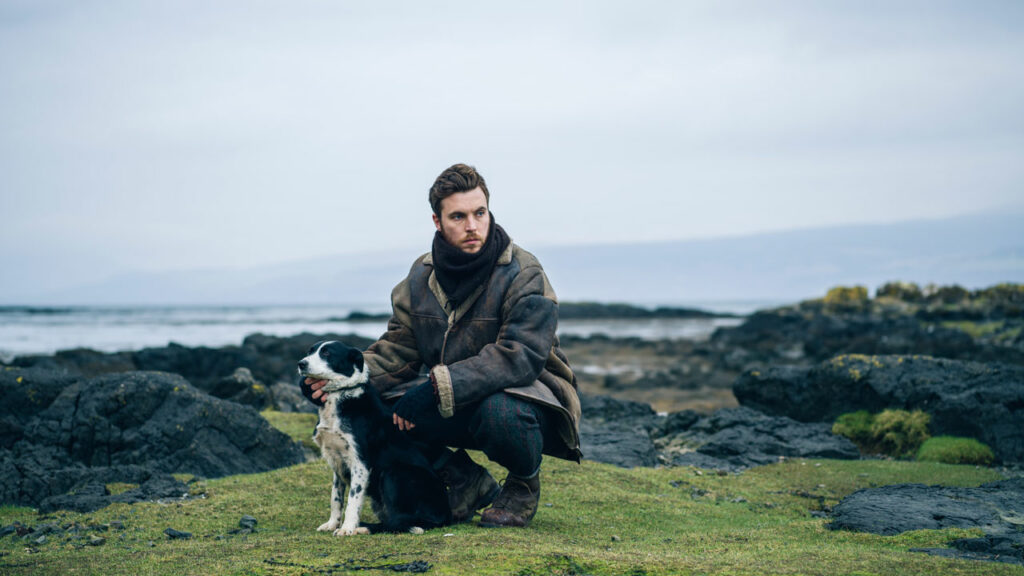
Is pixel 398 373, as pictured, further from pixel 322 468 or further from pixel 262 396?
pixel 262 396

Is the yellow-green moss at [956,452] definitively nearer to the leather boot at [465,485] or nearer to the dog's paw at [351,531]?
the leather boot at [465,485]

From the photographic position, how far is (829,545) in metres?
5.23

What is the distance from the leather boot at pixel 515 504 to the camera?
578 centimetres

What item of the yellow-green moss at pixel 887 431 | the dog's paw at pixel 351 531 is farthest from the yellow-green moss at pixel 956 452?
the dog's paw at pixel 351 531

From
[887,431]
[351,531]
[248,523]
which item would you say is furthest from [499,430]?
[887,431]

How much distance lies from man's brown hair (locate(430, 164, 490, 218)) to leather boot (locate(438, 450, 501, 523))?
1948 mm

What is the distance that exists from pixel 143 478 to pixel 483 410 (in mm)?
4427

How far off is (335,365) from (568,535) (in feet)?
6.68

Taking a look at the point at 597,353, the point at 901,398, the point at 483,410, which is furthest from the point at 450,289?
the point at 597,353

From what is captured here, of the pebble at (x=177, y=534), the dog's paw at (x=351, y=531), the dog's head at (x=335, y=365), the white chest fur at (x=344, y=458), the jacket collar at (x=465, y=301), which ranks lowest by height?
the pebble at (x=177, y=534)

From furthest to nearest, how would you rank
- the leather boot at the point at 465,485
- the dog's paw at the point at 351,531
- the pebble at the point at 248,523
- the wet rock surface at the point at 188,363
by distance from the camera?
the wet rock surface at the point at 188,363 → the pebble at the point at 248,523 → the leather boot at the point at 465,485 → the dog's paw at the point at 351,531

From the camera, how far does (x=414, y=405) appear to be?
5395 millimetres

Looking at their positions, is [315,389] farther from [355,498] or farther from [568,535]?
[568,535]

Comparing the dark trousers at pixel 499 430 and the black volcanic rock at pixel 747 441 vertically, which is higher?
the dark trousers at pixel 499 430
